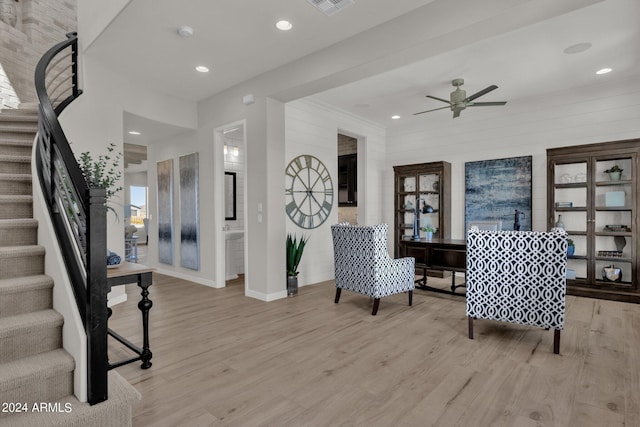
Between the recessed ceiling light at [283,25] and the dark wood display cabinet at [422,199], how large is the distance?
3518 millimetres

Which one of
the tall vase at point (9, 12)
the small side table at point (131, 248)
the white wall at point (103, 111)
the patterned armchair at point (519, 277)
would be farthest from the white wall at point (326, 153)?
the small side table at point (131, 248)

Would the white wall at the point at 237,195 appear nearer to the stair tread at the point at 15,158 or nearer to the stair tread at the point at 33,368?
the stair tread at the point at 15,158

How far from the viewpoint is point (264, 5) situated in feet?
9.27

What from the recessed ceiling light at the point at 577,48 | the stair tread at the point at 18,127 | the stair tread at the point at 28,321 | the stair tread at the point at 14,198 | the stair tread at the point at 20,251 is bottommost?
the stair tread at the point at 28,321

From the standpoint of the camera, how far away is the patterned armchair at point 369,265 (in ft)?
11.8

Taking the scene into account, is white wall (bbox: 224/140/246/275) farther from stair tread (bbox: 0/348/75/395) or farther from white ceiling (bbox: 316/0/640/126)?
stair tread (bbox: 0/348/75/395)

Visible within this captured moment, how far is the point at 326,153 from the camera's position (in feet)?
18.2

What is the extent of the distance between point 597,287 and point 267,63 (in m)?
5.09

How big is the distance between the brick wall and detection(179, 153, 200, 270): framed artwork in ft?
7.32

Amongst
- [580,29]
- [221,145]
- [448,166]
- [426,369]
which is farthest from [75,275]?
[448,166]

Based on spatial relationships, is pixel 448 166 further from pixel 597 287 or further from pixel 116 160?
pixel 116 160

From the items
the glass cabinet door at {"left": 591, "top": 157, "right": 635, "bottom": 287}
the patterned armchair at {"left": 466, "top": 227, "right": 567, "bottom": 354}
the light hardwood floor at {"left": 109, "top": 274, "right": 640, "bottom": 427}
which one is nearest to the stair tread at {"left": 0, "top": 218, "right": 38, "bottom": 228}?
the light hardwood floor at {"left": 109, "top": 274, "right": 640, "bottom": 427}

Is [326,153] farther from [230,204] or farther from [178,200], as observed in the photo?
[178,200]

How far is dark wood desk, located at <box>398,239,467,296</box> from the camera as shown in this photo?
14.1ft
